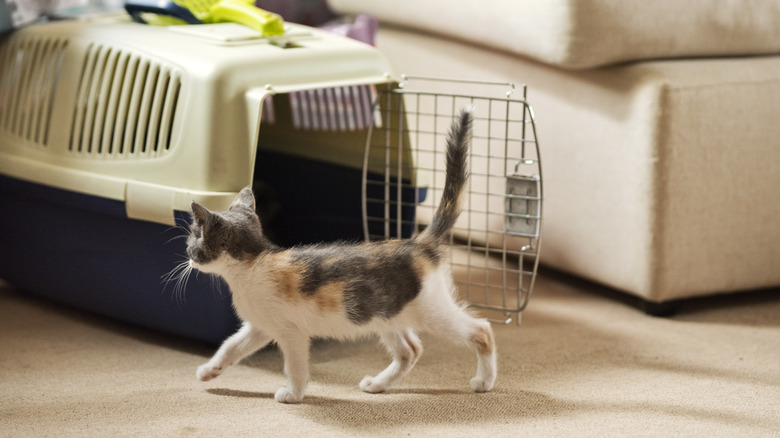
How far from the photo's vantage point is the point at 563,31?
5.23 feet

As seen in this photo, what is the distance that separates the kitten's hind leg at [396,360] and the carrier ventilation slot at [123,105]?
18.0 inches

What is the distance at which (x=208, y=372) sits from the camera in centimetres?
134

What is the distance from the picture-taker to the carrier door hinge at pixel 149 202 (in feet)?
4.53

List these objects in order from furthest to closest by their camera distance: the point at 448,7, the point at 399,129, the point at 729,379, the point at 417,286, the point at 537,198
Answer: the point at 448,7, the point at 399,129, the point at 537,198, the point at 729,379, the point at 417,286

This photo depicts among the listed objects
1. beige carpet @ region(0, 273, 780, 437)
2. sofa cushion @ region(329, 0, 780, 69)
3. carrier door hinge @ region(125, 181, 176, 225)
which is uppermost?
sofa cushion @ region(329, 0, 780, 69)

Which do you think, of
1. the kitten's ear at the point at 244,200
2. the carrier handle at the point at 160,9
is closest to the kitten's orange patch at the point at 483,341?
the kitten's ear at the point at 244,200

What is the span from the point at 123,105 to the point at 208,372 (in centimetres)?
46

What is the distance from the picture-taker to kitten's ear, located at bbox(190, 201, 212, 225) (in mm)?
1211

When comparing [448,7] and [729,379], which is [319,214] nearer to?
[448,7]

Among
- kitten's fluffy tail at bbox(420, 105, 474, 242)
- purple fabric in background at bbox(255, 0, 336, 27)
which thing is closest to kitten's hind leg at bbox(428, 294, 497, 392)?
kitten's fluffy tail at bbox(420, 105, 474, 242)

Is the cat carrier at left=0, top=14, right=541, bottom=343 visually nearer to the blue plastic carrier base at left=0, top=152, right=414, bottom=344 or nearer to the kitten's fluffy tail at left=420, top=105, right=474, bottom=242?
the blue plastic carrier base at left=0, top=152, right=414, bottom=344

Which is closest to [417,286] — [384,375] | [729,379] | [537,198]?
[384,375]

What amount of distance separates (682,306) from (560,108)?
439 mm

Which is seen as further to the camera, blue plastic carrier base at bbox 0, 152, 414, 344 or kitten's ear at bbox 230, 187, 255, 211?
blue plastic carrier base at bbox 0, 152, 414, 344
